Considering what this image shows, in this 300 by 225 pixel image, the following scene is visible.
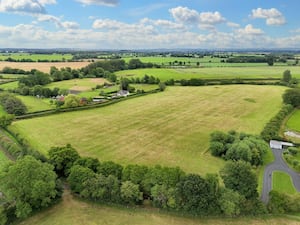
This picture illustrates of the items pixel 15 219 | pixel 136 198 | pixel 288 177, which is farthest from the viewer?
pixel 288 177

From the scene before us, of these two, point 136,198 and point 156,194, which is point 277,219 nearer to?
point 156,194

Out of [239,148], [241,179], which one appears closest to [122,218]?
[241,179]

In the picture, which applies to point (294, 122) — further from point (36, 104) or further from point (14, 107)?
point (36, 104)

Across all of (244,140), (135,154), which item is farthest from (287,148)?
(135,154)

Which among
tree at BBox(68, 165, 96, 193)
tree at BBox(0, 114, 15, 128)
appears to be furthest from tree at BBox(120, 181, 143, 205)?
tree at BBox(0, 114, 15, 128)

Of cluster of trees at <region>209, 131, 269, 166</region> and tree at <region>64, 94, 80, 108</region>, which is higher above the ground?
tree at <region>64, 94, 80, 108</region>

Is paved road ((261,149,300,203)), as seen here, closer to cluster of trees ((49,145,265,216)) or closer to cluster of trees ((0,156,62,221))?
→ cluster of trees ((49,145,265,216))
